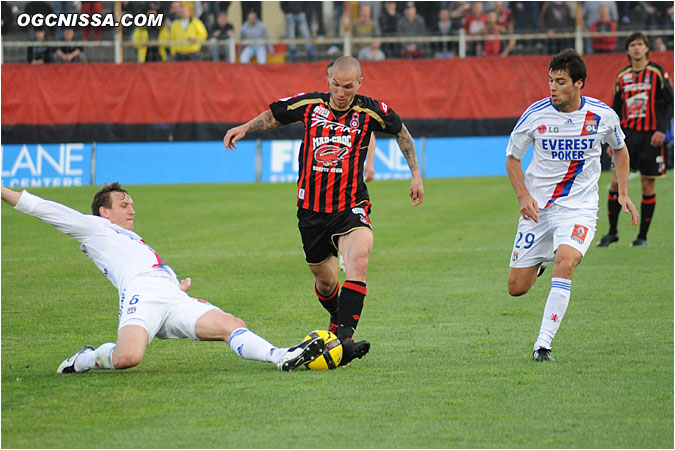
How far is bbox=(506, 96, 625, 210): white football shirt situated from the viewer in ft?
23.5

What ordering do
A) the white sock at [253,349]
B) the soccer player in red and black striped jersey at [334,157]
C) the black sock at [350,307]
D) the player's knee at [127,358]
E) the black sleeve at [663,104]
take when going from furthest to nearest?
the black sleeve at [663,104]
the soccer player in red and black striped jersey at [334,157]
the black sock at [350,307]
the white sock at [253,349]
the player's knee at [127,358]

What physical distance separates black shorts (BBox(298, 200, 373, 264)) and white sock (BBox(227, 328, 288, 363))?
1.10 meters

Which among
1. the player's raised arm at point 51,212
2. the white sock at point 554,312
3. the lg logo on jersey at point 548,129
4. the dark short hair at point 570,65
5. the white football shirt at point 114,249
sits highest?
the dark short hair at point 570,65

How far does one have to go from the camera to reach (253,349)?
636 cm

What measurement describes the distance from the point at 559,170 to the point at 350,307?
71.5 inches

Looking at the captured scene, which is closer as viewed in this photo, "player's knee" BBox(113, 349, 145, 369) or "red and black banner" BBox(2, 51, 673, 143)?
"player's knee" BBox(113, 349, 145, 369)

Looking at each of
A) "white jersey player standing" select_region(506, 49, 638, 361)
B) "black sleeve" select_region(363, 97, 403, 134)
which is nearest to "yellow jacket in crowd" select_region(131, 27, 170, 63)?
"black sleeve" select_region(363, 97, 403, 134)

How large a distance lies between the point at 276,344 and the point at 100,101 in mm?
19691

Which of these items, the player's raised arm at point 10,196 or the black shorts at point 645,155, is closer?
the player's raised arm at point 10,196

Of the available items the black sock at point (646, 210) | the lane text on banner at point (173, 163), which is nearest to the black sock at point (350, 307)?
the black sock at point (646, 210)

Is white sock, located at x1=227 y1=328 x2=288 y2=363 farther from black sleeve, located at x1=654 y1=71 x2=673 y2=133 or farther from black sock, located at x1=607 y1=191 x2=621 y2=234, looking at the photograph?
black sleeve, located at x1=654 y1=71 x2=673 y2=133

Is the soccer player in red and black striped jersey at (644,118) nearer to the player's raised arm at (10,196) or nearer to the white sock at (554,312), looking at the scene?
the white sock at (554,312)

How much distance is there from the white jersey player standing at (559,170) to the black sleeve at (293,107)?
1450mm

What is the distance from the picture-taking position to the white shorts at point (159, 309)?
6.29 m
